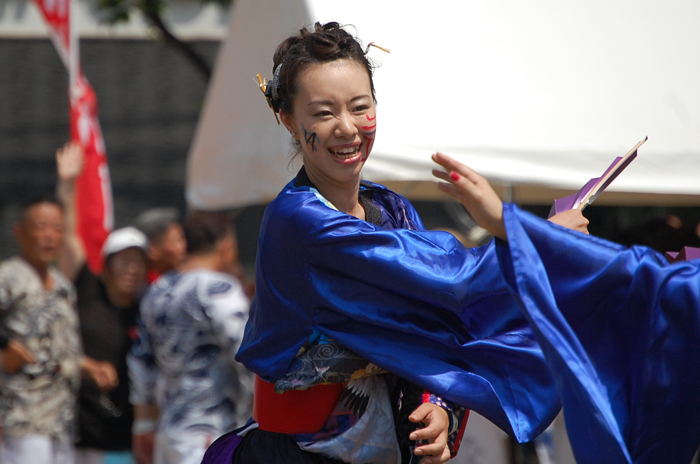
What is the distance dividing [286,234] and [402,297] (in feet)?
0.94

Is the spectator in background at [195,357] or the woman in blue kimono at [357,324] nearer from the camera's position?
the woman in blue kimono at [357,324]

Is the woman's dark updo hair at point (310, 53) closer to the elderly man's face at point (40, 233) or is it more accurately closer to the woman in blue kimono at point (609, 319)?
the woman in blue kimono at point (609, 319)

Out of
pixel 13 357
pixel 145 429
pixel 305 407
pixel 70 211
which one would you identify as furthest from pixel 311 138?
pixel 70 211

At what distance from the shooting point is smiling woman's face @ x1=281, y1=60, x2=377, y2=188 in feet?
5.91

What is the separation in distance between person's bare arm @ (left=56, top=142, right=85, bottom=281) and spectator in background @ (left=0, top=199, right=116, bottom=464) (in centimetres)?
34

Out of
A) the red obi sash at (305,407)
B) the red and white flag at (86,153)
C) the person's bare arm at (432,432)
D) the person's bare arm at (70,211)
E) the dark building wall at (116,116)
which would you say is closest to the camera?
the person's bare arm at (432,432)

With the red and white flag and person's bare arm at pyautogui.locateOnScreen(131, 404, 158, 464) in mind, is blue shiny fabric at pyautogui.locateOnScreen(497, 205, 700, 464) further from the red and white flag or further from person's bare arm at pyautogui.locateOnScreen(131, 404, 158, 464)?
the red and white flag

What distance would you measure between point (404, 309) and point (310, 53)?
2.00 ft

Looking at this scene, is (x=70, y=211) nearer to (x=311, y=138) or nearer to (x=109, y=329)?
(x=109, y=329)

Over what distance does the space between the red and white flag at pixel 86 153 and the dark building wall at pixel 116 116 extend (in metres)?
3.52

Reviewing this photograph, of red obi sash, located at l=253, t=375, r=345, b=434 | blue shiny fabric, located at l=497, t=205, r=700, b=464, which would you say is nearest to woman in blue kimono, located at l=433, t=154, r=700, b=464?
blue shiny fabric, located at l=497, t=205, r=700, b=464

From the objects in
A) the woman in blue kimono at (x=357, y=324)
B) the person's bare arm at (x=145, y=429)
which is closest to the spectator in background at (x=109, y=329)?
the person's bare arm at (x=145, y=429)

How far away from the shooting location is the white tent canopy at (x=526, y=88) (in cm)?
326

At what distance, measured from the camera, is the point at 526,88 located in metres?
3.40
